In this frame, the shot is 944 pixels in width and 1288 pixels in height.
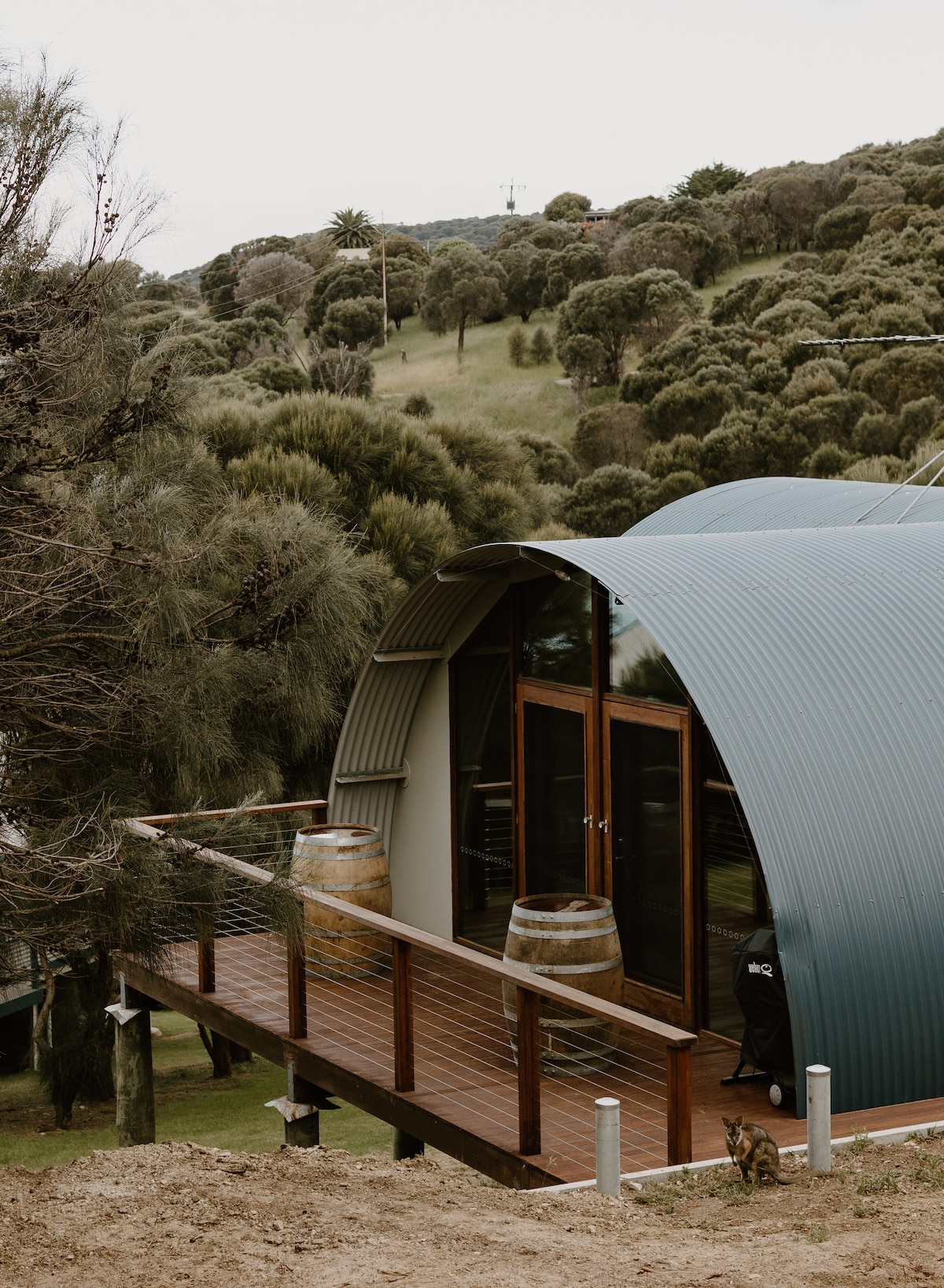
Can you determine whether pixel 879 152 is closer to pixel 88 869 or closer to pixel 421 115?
pixel 421 115

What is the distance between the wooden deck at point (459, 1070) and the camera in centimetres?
630

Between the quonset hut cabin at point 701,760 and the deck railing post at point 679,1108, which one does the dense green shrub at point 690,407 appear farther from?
the deck railing post at point 679,1108

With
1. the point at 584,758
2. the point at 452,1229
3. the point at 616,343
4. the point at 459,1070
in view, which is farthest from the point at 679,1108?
the point at 616,343

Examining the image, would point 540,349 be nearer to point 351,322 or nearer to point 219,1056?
point 351,322

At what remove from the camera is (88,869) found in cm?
613

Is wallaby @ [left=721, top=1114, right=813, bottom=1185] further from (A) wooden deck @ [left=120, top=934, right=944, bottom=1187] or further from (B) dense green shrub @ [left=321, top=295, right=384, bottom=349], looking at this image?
(B) dense green shrub @ [left=321, top=295, right=384, bottom=349]

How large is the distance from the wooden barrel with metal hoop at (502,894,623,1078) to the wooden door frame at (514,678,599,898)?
A: 61.1 inches

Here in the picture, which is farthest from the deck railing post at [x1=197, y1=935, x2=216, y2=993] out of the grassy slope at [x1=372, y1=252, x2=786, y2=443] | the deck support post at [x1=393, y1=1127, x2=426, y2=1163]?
the grassy slope at [x1=372, y1=252, x2=786, y2=443]

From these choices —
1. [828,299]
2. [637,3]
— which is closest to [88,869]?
[828,299]

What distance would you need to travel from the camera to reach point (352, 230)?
63.4 m

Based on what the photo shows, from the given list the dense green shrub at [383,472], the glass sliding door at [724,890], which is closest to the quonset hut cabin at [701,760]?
the glass sliding door at [724,890]

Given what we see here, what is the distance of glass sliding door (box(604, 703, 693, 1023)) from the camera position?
26.7 ft

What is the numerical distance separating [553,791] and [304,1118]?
2484 millimetres

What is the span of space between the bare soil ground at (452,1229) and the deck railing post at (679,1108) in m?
0.17
